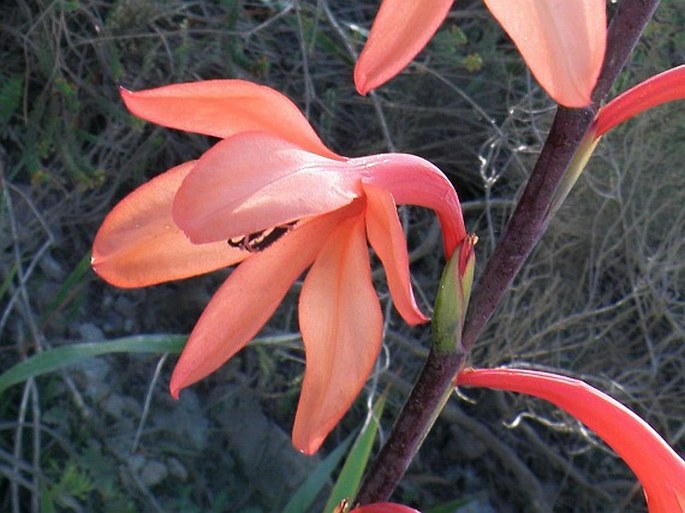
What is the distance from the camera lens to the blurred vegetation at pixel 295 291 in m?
2.25

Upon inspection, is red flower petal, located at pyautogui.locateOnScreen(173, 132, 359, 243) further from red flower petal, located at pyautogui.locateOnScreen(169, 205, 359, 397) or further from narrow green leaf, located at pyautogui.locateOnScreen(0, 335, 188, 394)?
narrow green leaf, located at pyautogui.locateOnScreen(0, 335, 188, 394)

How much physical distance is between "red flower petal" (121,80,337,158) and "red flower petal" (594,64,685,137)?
0.62 ft

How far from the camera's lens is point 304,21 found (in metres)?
2.37

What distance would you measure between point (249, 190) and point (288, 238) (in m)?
0.16

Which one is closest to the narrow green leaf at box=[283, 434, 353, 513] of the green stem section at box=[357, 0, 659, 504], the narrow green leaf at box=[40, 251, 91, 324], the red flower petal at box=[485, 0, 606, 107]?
the narrow green leaf at box=[40, 251, 91, 324]

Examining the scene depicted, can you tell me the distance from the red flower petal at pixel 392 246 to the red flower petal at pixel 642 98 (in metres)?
0.14

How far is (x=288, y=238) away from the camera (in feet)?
2.28

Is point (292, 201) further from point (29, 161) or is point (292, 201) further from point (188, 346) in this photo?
point (29, 161)

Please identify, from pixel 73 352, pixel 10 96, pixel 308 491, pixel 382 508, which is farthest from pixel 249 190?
pixel 10 96

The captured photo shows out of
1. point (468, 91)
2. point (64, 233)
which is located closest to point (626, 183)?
point (468, 91)

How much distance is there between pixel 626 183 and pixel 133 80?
4.18ft

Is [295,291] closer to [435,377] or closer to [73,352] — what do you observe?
[73,352]

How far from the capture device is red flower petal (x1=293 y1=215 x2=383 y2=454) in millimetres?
627

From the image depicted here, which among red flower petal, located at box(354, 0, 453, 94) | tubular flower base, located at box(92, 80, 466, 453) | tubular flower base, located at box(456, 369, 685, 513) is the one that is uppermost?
red flower petal, located at box(354, 0, 453, 94)
